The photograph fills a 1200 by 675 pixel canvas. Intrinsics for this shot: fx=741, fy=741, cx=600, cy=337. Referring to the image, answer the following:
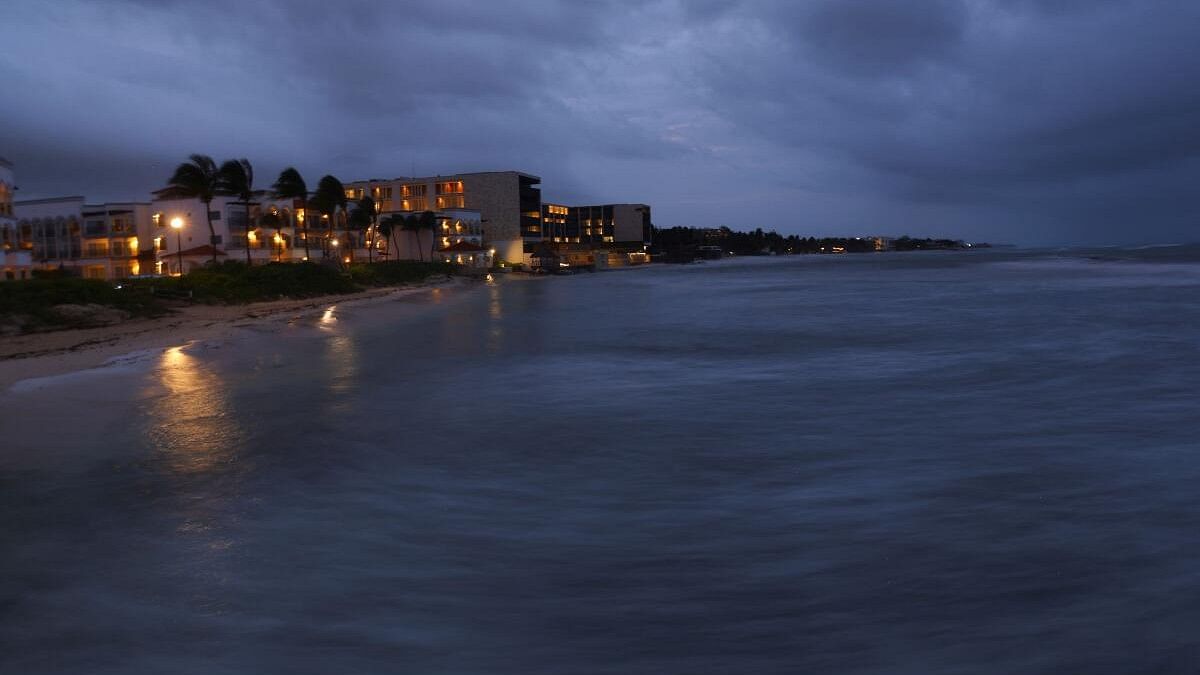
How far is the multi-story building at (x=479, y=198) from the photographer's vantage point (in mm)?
130375

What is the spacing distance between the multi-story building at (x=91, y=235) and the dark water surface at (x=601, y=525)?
206 feet

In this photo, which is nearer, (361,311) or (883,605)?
(883,605)

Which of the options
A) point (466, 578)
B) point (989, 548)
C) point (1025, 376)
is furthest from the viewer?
point (1025, 376)

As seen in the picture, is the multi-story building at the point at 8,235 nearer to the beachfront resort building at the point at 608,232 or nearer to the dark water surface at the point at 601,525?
the dark water surface at the point at 601,525

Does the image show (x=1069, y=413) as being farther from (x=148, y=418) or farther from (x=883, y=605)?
(x=148, y=418)

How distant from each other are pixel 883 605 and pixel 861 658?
988 mm

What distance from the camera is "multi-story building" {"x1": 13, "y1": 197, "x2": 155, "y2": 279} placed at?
70.6m

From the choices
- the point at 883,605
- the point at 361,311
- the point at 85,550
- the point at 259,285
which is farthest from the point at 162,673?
the point at 259,285

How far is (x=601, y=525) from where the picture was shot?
893cm

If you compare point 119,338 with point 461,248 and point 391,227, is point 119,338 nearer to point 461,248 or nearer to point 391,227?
point 461,248

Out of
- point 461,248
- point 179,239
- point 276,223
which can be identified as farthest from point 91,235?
point 461,248

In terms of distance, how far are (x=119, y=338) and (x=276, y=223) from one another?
56.9 m

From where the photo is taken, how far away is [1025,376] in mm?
20219

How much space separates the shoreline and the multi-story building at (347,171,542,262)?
8610 centimetres
